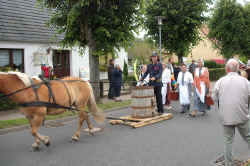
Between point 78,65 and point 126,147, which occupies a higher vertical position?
point 78,65

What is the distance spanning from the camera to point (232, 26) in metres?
23.8

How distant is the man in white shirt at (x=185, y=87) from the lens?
10.2 m

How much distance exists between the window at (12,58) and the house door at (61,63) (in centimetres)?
252

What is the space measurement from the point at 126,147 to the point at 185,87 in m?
5.07

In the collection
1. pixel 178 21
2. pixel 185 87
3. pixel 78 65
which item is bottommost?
pixel 185 87

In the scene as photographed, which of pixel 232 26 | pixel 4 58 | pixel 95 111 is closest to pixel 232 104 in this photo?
pixel 95 111

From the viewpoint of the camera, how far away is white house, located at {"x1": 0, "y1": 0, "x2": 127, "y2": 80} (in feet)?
48.2

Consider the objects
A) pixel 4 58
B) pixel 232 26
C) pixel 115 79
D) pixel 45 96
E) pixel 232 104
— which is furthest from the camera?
pixel 232 26

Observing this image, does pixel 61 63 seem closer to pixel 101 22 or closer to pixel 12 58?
pixel 12 58

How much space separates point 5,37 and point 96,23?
5730 millimetres

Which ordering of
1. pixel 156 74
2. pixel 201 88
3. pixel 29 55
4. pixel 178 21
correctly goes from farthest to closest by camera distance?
pixel 178 21 < pixel 29 55 < pixel 201 88 < pixel 156 74

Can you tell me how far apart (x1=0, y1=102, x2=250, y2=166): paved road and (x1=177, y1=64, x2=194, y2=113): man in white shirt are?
2057mm

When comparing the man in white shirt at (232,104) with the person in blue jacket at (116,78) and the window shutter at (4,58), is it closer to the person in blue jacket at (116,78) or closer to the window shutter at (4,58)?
the person in blue jacket at (116,78)

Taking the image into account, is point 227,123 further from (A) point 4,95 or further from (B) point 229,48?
(B) point 229,48
